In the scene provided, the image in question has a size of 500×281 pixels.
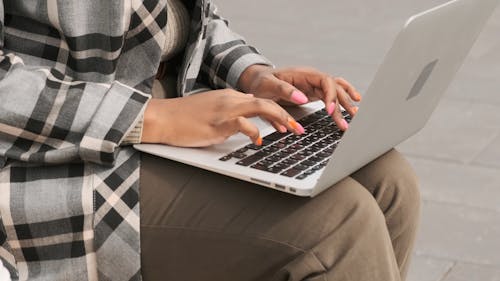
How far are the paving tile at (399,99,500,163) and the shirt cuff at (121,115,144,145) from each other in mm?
2000

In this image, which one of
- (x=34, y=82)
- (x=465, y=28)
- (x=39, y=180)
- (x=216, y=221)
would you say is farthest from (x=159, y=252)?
(x=465, y=28)

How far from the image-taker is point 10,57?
5.65 feet

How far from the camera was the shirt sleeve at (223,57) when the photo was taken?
6.91 ft

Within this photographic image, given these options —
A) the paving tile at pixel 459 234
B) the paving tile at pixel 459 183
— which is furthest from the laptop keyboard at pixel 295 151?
the paving tile at pixel 459 183

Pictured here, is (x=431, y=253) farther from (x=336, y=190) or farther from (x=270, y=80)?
(x=336, y=190)

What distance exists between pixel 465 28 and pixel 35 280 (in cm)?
77

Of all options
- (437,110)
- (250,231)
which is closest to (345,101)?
(250,231)

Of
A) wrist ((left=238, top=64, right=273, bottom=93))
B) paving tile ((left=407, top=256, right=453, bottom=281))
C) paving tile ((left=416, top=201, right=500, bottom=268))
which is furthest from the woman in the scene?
paving tile ((left=416, top=201, right=500, bottom=268))

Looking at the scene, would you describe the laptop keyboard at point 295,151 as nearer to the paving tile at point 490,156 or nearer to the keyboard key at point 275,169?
the keyboard key at point 275,169

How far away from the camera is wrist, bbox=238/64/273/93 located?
2066 millimetres

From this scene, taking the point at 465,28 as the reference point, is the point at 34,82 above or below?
below

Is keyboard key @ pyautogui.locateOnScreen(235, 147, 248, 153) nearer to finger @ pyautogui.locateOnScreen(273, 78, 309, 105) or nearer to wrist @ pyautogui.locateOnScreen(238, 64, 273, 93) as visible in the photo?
finger @ pyautogui.locateOnScreen(273, 78, 309, 105)

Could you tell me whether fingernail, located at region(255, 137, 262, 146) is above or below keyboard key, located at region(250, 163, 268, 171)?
above

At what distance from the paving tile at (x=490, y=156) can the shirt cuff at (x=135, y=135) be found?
203 cm
